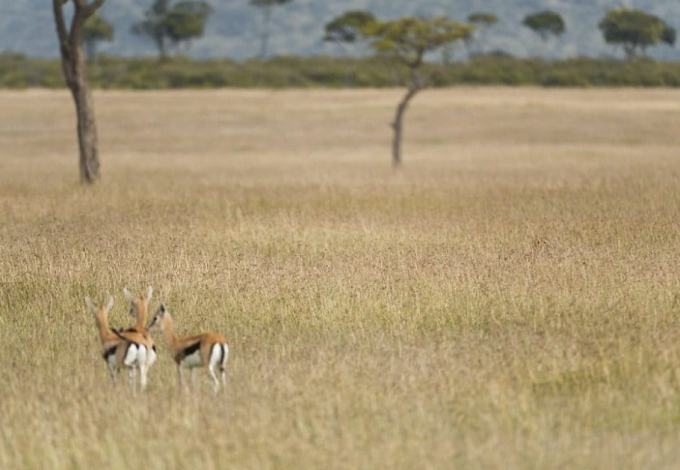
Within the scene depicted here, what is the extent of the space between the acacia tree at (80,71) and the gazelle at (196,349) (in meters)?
17.5

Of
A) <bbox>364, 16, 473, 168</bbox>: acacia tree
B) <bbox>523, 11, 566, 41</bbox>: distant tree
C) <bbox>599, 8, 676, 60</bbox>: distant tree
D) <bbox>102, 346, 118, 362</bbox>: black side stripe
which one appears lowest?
<bbox>523, 11, 566, 41</bbox>: distant tree

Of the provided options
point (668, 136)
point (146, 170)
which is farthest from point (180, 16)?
point (146, 170)

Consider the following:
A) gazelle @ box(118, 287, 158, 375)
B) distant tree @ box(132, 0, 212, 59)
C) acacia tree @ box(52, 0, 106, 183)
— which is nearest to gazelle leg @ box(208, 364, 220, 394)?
gazelle @ box(118, 287, 158, 375)

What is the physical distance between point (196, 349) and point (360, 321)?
3268mm

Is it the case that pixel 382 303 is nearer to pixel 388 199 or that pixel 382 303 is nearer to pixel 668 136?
pixel 388 199

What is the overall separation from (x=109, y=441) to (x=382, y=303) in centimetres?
466

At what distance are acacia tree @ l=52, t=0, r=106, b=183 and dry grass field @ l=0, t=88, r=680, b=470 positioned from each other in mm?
1074

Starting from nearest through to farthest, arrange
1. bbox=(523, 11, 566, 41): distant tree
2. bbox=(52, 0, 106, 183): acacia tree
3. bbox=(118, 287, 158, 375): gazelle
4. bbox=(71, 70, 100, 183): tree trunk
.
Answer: bbox=(118, 287, 158, 375): gazelle < bbox=(52, 0, 106, 183): acacia tree < bbox=(71, 70, 100, 183): tree trunk < bbox=(523, 11, 566, 41): distant tree

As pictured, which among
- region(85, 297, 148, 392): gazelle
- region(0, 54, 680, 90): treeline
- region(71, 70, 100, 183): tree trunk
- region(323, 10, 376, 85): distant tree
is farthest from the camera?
region(323, 10, 376, 85): distant tree

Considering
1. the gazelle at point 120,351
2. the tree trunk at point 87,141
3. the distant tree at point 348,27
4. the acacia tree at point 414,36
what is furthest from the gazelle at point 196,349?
the distant tree at point 348,27

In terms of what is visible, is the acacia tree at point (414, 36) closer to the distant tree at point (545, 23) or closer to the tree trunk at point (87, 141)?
the tree trunk at point (87, 141)

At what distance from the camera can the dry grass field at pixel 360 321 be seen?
24.9ft

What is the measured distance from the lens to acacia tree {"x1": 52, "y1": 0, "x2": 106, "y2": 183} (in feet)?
85.3

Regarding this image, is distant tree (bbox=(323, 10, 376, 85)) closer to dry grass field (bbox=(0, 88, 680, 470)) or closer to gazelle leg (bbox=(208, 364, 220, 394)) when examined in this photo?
dry grass field (bbox=(0, 88, 680, 470))
